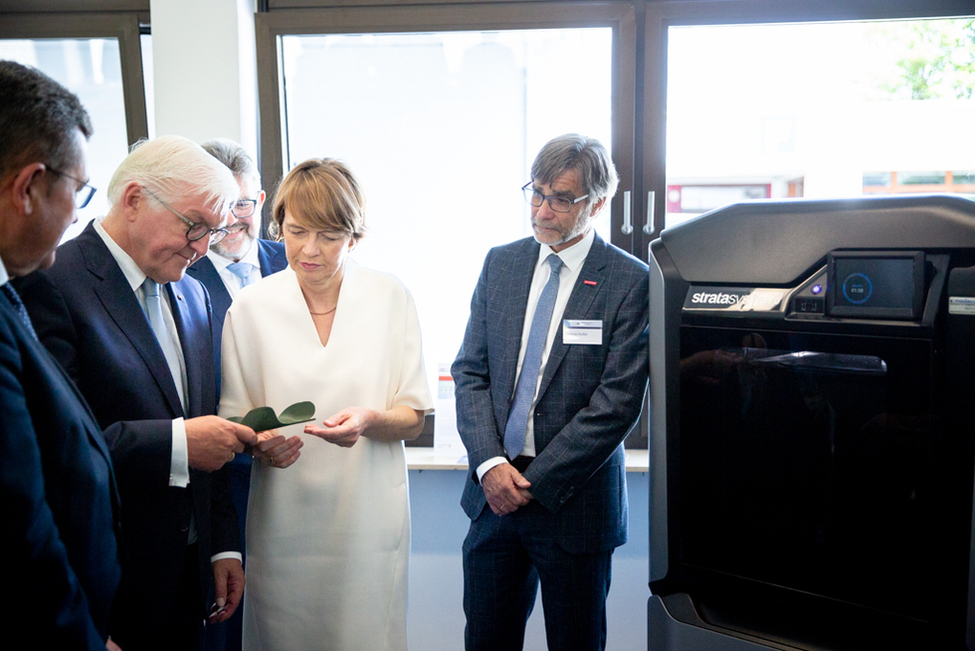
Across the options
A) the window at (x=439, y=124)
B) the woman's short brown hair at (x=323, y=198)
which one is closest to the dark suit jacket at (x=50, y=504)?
the woman's short brown hair at (x=323, y=198)

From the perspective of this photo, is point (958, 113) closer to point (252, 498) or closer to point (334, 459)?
point (334, 459)

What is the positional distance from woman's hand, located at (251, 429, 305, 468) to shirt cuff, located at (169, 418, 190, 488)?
0.15m

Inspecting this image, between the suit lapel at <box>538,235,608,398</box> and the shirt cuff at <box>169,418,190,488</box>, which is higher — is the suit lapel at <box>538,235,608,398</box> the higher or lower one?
the higher one

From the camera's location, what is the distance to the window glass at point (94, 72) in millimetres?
2592

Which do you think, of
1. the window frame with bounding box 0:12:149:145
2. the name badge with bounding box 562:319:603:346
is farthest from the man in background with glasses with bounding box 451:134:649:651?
the window frame with bounding box 0:12:149:145

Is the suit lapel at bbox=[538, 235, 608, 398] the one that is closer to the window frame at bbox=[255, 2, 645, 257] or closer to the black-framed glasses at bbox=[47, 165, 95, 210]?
the window frame at bbox=[255, 2, 645, 257]

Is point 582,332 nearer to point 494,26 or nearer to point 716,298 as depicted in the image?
point 716,298

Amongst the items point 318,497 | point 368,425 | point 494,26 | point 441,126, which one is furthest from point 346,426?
point 494,26

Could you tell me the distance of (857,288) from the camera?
986 mm

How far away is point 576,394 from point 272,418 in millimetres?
720

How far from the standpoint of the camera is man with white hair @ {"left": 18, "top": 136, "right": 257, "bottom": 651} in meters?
1.13

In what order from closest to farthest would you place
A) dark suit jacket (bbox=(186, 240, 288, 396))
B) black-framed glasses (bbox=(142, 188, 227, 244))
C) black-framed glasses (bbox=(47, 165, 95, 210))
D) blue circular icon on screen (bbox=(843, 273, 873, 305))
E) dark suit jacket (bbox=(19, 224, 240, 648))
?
black-framed glasses (bbox=(47, 165, 95, 210)) → blue circular icon on screen (bbox=(843, 273, 873, 305)) → dark suit jacket (bbox=(19, 224, 240, 648)) → black-framed glasses (bbox=(142, 188, 227, 244)) → dark suit jacket (bbox=(186, 240, 288, 396))

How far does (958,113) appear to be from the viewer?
236 cm

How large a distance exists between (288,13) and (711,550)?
232 centimetres
